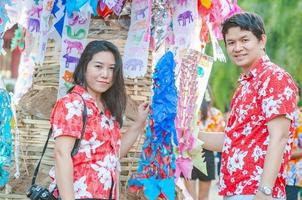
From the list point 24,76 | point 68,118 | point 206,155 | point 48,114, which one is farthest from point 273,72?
point 206,155

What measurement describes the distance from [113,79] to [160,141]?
48 centimetres

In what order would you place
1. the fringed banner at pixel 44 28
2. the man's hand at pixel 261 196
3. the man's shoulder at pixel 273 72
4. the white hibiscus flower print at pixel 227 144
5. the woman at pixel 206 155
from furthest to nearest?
the woman at pixel 206 155
the fringed banner at pixel 44 28
the white hibiscus flower print at pixel 227 144
the man's shoulder at pixel 273 72
the man's hand at pixel 261 196

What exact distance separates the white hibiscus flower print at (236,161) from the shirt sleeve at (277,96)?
0.66 ft

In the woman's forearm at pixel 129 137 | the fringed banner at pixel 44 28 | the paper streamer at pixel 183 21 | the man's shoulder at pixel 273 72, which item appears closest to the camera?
the man's shoulder at pixel 273 72

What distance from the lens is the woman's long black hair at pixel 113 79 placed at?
3.17m

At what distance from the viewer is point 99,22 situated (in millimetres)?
3799

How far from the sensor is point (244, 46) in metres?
3.06

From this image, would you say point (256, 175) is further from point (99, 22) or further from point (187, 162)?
point (99, 22)

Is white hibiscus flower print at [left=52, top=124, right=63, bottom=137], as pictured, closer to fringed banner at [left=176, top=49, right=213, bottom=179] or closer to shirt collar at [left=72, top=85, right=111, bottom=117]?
shirt collar at [left=72, top=85, right=111, bottom=117]

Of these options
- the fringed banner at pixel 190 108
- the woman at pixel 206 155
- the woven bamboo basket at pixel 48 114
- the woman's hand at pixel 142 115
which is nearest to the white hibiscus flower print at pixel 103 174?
the woman's hand at pixel 142 115

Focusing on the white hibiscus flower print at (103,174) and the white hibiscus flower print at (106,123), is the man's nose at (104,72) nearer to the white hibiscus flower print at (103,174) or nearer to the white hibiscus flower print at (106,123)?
the white hibiscus flower print at (106,123)

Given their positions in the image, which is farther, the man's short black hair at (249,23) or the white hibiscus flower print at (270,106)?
the man's short black hair at (249,23)

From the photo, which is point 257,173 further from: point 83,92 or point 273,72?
point 83,92

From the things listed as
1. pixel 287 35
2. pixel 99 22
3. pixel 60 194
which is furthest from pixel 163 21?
pixel 287 35
